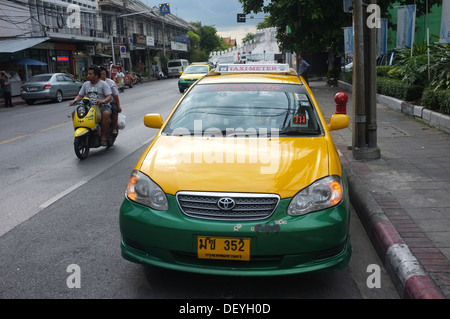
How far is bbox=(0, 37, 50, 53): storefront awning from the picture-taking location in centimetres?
2613

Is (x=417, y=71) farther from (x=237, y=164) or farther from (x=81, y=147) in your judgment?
(x=237, y=164)

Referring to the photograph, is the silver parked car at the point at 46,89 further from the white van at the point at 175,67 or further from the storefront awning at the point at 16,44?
the white van at the point at 175,67

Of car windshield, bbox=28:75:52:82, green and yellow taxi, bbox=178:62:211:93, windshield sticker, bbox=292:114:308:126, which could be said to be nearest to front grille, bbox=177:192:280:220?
windshield sticker, bbox=292:114:308:126

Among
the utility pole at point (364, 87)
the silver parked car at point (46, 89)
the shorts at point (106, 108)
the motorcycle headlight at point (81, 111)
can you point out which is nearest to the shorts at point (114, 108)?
the shorts at point (106, 108)

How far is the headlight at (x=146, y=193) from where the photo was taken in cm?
336

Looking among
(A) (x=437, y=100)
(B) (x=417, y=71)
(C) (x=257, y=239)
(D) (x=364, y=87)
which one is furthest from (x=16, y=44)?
(C) (x=257, y=239)

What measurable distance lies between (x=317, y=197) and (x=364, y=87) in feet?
14.7

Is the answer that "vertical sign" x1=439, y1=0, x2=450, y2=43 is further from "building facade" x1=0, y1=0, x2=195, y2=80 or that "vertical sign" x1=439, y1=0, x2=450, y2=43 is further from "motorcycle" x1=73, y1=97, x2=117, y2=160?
"building facade" x1=0, y1=0, x2=195, y2=80

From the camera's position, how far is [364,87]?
A: 7324 millimetres

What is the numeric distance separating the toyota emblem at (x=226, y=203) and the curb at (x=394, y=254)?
1.39 metres

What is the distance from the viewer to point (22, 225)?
16.5 feet

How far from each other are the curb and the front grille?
1139mm
